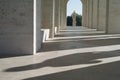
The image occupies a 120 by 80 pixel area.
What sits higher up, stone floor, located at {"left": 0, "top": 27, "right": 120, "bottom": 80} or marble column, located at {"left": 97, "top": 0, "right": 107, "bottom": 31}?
marble column, located at {"left": 97, "top": 0, "right": 107, "bottom": 31}

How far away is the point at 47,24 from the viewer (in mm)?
18984

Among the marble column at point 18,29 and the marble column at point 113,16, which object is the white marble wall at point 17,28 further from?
the marble column at point 113,16

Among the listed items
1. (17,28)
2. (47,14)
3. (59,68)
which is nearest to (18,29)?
(17,28)

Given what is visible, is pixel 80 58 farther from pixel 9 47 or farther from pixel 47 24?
pixel 47 24

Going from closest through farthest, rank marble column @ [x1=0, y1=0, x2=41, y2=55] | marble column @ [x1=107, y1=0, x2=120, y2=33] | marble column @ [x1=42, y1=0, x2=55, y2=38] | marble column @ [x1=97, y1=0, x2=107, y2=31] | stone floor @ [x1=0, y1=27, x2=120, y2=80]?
stone floor @ [x1=0, y1=27, x2=120, y2=80] → marble column @ [x1=0, y1=0, x2=41, y2=55] → marble column @ [x1=42, y1=0, x2=55, y2=38] → marble column @ [x1=107, y1=0, x2=120, y2=33] → marble column @ [x1=97, y1=0, x2=107, y2=31]

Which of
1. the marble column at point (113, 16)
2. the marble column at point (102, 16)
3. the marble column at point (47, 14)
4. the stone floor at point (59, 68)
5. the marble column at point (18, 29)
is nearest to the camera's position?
the stone floor at point (59, 68)

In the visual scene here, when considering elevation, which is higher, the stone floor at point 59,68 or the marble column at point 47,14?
the marble column at point 47,14

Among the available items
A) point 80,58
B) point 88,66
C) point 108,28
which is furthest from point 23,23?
point 108,28

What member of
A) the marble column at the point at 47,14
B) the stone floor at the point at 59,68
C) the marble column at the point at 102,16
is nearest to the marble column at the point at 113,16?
the marble column at the point at 102,16

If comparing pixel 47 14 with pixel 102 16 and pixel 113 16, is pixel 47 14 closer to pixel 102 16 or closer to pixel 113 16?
pixel 113 16

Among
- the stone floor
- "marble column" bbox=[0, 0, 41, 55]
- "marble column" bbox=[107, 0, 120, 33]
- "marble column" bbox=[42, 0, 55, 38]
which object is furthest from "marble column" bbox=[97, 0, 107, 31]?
the stone floor

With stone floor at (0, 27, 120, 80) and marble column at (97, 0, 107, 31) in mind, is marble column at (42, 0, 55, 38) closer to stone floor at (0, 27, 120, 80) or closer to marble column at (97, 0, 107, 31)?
stone floor at (0, 27, 120, 80)

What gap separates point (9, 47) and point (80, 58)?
281 centimetres

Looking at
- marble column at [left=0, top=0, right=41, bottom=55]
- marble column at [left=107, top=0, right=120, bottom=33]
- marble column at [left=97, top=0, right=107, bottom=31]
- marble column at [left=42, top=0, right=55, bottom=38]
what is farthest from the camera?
marble column at [left=97, top=0, right=107, bottom=31]
